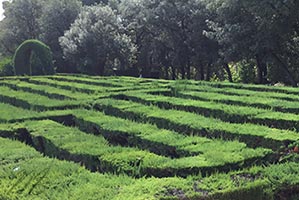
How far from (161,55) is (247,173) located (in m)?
25.0

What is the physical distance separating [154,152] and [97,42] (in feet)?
72.9

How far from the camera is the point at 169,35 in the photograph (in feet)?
94.2

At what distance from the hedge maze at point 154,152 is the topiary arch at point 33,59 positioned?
1577 cm

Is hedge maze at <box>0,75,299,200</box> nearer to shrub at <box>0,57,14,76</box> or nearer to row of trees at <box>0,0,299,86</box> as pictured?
row of trees at <box>0,0,299,86</box>

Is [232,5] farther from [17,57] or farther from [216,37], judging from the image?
[17,57]

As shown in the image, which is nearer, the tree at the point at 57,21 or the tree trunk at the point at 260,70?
the tree trunk at the point at 260,70

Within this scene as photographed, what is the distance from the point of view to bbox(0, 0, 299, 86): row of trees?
22.3 m

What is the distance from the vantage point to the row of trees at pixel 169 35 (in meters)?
22.3

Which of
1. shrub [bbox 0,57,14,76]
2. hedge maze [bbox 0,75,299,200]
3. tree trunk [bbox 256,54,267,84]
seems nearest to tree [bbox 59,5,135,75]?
shrub [bbox 0,57,14,76]

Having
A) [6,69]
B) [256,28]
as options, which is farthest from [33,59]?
[256,28]

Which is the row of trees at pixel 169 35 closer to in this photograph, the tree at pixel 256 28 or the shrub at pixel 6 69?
the tree at pixel 256 28

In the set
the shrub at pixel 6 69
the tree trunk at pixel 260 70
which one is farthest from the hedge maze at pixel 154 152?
the shrub at pixel 6 69

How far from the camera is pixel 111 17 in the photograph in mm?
30562

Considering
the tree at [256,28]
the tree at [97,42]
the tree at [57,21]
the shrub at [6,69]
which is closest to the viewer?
the tree at [256,28]
